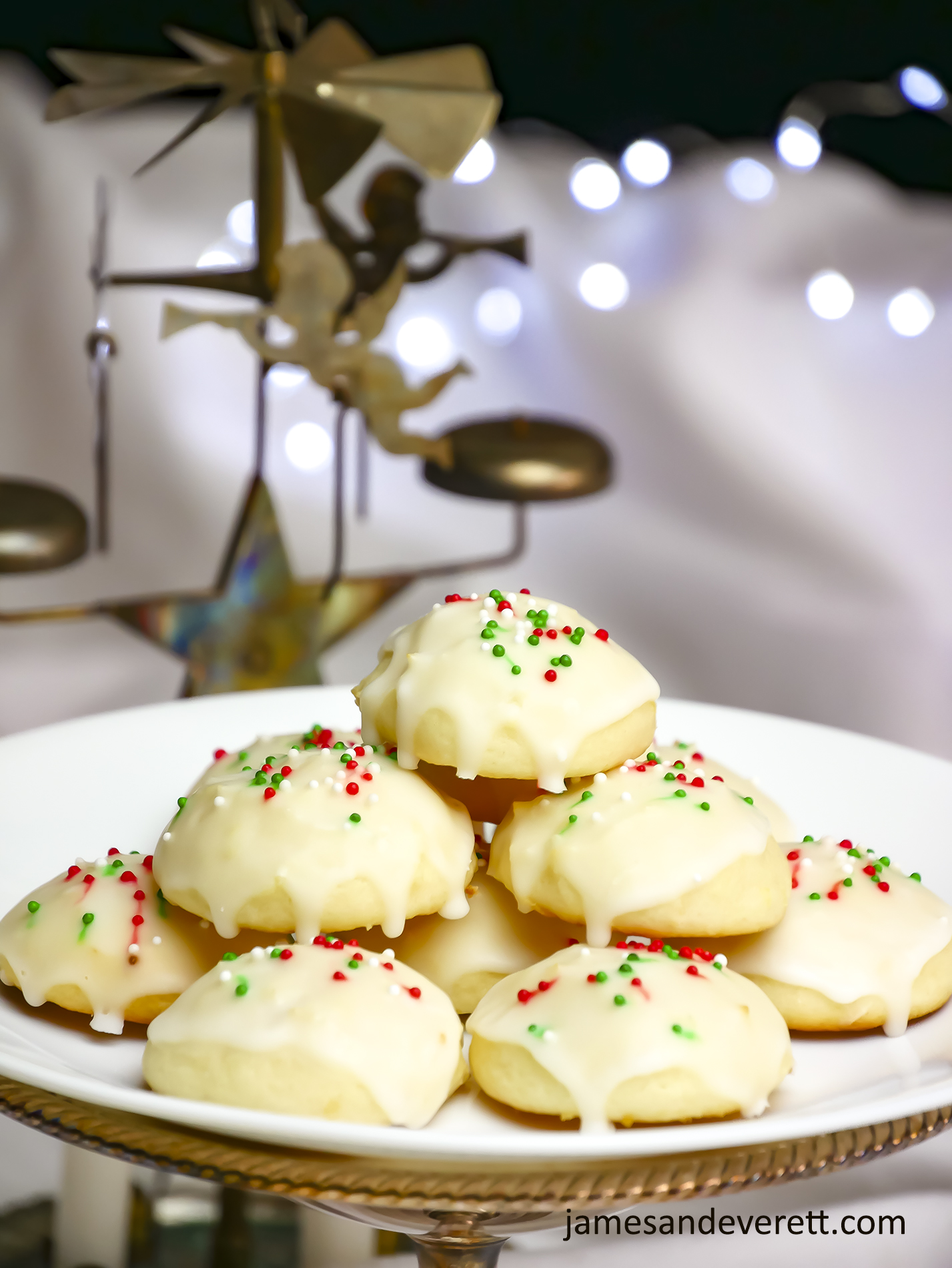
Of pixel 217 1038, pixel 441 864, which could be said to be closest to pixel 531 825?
pixel 441 864

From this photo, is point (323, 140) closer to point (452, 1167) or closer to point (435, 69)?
point (435, 69)

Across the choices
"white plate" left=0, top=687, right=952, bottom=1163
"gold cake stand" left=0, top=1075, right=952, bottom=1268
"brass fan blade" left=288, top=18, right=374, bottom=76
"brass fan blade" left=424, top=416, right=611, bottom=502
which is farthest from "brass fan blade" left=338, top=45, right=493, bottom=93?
"gold cake stand" left=0, top=1075, right=952, bottom=1268

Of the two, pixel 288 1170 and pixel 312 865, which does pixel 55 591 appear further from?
pixel 288 1170

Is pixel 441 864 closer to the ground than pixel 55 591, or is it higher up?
higher up

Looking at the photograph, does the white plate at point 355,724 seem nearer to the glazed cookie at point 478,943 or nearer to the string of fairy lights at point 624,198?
the glazed cookie at point 478,943

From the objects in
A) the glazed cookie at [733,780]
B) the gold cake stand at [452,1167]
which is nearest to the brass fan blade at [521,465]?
the glazed cookie at [733,780]

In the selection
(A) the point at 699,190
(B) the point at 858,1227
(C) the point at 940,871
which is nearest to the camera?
(C) the point at 940,871

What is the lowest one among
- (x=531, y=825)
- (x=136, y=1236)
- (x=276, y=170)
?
(x=136, y=1236)

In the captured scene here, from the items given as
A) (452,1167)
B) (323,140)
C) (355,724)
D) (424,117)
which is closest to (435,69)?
(424,117)
